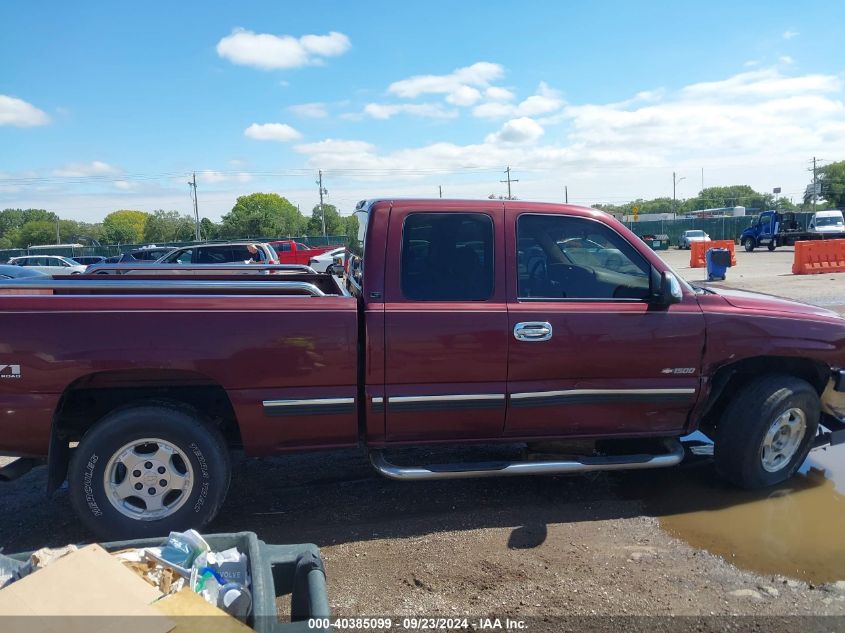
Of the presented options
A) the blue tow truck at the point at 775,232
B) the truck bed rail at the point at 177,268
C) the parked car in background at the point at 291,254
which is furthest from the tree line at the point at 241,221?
the truck bed rail at the point at 177,268

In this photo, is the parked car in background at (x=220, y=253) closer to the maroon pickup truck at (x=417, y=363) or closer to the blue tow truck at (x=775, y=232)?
the maroon pickup truck at (x=417, y=363)

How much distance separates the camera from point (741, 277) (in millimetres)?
20438

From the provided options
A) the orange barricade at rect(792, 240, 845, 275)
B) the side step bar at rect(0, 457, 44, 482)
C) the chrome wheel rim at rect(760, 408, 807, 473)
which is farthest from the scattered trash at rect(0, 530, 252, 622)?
the orange barricade at rect(792, 240, 845, 275)

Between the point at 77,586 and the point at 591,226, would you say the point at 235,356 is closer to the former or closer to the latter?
the point at 77,586

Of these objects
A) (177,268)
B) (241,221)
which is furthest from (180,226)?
(177,268)

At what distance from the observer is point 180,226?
94438mm

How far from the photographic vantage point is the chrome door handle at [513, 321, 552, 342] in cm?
389

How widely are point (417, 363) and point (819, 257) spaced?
21.2 metres

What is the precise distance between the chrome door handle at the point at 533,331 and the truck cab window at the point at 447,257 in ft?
0.92

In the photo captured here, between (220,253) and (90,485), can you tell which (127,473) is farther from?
(220,253)

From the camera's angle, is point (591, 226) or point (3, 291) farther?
point (591, 226)

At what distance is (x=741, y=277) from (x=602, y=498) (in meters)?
18.5

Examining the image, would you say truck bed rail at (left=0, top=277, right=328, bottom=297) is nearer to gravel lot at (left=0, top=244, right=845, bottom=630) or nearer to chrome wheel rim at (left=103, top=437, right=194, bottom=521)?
chrome wheel rim at (left=103, top=437, right=194, bottom=521)

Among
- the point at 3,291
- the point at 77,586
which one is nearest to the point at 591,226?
the point at 77,586
